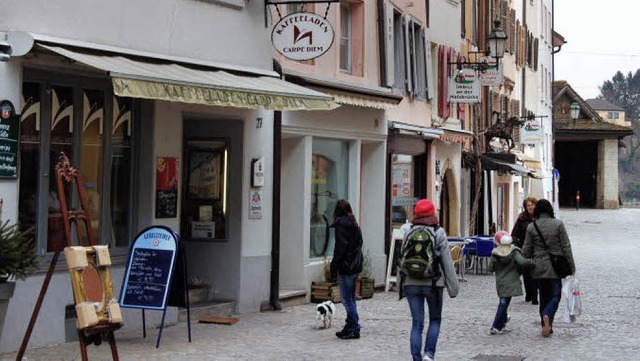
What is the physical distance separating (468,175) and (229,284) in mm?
16410

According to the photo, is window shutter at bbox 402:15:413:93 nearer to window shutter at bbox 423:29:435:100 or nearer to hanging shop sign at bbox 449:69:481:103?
window shutter at bbox 423:29:435:100

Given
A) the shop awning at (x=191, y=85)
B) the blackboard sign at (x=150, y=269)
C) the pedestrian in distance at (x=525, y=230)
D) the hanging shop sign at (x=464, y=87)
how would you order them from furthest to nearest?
1. the hanging shop sign at (x=464, y=87)
2. the pedestrian in distance at (x=525, y=230)
3. the blackboard sign at (x=150, y=269)
4. the shop awning at (x=191, y=85)

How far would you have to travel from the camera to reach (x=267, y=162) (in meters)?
16.1

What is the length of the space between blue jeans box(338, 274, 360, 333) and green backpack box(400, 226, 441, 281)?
223 cm

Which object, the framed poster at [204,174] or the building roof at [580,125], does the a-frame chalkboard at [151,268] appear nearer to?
the framed poster at [204,174]

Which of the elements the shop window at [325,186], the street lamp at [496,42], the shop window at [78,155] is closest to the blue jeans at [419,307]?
the shop window at [78,155]

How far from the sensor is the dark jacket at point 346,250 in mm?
13055

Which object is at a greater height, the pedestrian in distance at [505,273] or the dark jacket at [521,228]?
the dark jacket at [521,228]

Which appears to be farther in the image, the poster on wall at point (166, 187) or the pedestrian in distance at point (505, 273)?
the poster on wall at point (166, 187)

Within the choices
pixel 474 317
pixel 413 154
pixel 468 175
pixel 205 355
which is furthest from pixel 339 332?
pixel 468 175

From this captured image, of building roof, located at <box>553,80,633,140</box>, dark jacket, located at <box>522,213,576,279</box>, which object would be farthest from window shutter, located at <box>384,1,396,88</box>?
building roof, located at <box>553,80,633,140</box>

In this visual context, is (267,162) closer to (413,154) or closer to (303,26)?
(303,26)

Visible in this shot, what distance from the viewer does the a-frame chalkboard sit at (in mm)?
11758

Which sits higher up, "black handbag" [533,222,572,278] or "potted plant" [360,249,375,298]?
"black handbag" [533,222,572,278]
